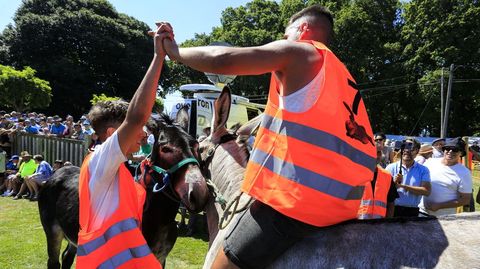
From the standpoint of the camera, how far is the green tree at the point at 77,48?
→ 1521 inches

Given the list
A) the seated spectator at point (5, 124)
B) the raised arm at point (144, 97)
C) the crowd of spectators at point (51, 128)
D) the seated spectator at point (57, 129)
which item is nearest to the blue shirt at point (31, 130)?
the crowd of spectators at point (51, 128)

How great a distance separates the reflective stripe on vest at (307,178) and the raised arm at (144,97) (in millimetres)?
654

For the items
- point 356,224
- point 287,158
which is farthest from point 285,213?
point 356,224

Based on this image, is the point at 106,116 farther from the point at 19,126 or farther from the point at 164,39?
the point at 19,126

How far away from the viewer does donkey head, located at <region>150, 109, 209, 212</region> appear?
283 cm

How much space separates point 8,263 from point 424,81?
109 feet

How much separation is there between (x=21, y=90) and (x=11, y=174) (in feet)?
56.9

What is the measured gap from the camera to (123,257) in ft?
6.76

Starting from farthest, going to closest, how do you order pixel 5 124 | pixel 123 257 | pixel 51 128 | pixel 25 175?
pixel 5 124 → pixel 51 128 → pixel 25 175 → pixel 123 257

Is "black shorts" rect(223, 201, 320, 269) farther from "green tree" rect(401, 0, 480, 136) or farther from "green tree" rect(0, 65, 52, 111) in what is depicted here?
"green tree" rect(401, 0, 480, 136)

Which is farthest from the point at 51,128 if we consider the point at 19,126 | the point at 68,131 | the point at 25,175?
the point at 25,175

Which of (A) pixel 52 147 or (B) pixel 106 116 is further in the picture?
(A) pixel 52 147

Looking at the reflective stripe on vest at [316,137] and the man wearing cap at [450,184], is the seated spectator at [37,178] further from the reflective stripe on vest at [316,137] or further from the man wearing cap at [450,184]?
the reflective stripe on vest at [316,137]

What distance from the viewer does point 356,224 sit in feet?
5.50
